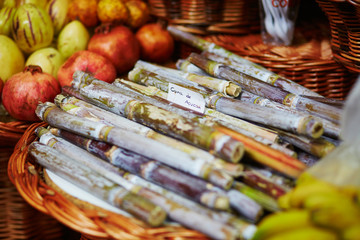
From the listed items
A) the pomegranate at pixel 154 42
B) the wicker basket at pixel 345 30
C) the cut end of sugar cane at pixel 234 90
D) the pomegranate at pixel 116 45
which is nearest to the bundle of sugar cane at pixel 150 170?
the cut end of sugar cane at pixel 234 90

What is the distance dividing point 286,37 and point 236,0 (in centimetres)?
37

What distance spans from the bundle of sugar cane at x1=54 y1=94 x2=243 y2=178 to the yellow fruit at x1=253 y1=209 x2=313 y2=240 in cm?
20

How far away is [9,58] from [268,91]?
45.9 inches

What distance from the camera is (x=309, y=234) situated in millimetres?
688

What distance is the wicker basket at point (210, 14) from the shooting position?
6.60 feet

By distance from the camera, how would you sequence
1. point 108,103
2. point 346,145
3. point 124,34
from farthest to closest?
1. point 124,34
2. point 108,103
3. point 346,145

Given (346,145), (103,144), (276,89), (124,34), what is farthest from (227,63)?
(346,145)

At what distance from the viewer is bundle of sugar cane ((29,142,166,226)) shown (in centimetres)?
87

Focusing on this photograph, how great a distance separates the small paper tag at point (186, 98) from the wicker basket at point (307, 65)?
584 mm

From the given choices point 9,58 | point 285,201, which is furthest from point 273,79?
point 9,58

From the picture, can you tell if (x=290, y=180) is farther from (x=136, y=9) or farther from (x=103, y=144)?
(x=136, y=9)

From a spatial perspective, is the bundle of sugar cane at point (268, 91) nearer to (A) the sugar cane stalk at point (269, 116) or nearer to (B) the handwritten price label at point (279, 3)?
(A) the sugar cane stalk at point (269, 116)

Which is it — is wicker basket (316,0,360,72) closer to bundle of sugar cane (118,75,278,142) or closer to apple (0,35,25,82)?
bundle of sugar cane (118,75,278,142)

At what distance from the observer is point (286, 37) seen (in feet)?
6.02
